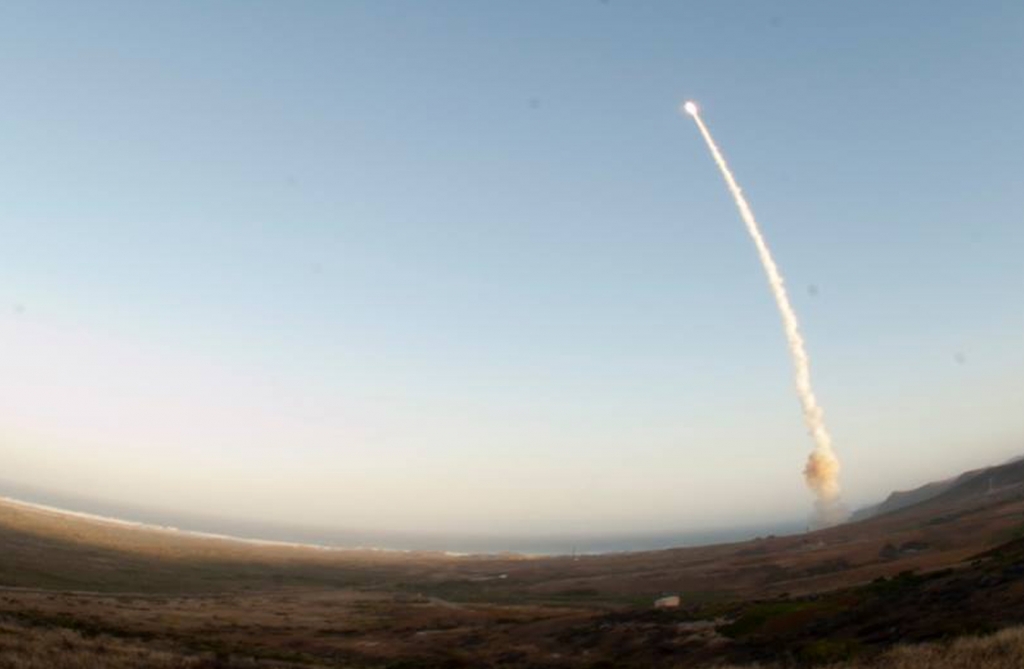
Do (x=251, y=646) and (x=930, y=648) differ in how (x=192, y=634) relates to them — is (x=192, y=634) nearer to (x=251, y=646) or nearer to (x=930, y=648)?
(x=251, y=646)

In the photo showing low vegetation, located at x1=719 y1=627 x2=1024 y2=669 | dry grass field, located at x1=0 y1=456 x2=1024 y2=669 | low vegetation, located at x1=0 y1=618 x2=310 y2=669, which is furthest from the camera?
dry grass field, located at x1=0 y1=456 x2=1024 y2=669

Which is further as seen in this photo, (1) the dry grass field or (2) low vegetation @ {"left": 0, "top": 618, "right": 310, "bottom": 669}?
(1) the dry grass field

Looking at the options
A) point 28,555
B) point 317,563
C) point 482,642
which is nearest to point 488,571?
A: point 317,563

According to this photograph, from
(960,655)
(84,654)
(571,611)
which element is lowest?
(571,611)

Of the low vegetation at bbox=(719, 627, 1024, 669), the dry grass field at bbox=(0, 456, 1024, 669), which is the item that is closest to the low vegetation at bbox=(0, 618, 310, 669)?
the dry grass field at bbox=(0, 456, 1024, 669)

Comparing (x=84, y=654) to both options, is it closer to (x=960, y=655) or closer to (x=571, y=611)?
(x=960, y=655)

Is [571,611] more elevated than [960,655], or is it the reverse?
[960,655]

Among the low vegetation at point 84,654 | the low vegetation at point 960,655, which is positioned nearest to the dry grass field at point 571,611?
the low vegetation at point 960,655

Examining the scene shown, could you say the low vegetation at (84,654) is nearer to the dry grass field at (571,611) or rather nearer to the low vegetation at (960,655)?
the dry grass field at (571,611)

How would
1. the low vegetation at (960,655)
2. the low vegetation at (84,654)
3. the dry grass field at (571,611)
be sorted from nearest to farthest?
the low vegetation at (960,655) → the low vegetation at (84,654) → the dry grass field at (571,611)

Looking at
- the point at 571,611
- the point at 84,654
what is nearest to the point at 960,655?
the point at 84,654

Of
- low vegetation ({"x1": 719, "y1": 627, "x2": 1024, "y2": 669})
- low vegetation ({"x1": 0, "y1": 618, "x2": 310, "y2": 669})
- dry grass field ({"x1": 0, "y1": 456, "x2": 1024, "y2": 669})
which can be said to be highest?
low vegetation ({"x1": 719, "y1": 627, "x2": 1024, "y2": 669})

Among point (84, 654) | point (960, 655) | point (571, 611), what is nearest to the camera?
point (960, 655)

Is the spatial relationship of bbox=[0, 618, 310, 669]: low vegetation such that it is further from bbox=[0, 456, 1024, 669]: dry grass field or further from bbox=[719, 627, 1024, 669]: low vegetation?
bbox=[719, 627, 1024, 669]: low vegetation
